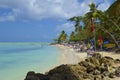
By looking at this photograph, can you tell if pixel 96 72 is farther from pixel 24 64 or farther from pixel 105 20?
pixel 24 64

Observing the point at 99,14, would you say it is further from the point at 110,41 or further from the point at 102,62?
the point at 110,41

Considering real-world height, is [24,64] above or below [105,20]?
below

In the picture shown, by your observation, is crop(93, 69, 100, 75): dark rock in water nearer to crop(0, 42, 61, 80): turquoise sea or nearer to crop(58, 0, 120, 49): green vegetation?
crop(58, 0, 120, 49): green vegetation

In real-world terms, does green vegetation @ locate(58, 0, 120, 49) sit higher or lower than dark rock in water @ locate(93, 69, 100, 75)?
higher

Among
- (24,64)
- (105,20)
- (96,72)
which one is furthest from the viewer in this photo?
(24,64)

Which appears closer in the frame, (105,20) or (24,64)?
(105,20)

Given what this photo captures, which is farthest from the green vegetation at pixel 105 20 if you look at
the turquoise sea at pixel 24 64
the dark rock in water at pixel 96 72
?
the turquoise sea at pixel 24 64

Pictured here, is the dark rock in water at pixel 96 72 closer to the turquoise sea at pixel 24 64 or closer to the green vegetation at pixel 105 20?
the green vegetation at pixel 105 20

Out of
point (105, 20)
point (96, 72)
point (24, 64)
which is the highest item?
point (105, 20)

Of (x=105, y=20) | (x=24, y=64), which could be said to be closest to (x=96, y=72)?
(x=105, y=20)

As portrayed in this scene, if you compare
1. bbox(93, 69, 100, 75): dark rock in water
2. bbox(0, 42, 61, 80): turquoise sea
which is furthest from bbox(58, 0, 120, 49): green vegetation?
bbox(0, 42, 61, 80): turquoise sea

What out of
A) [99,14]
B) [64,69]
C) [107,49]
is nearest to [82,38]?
[107,49]

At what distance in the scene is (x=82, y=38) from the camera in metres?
78.1

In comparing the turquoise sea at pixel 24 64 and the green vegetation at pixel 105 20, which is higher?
the green vegetation at pixel 105 20
